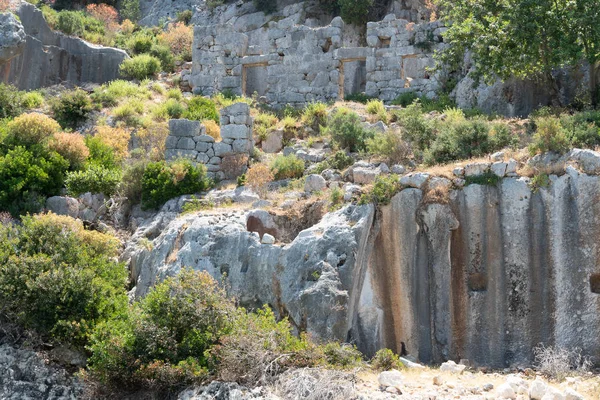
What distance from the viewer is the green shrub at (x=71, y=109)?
2411 centimetres

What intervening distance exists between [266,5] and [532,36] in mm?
17390

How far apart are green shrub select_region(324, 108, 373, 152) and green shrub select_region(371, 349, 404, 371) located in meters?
6.97

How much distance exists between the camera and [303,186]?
1802cm

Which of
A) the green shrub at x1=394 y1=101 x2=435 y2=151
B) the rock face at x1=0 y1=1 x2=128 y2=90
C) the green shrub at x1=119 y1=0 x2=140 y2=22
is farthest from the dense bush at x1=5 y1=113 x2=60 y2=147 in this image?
the green shrub at x1=119 y1=0 x2=140 y2=22

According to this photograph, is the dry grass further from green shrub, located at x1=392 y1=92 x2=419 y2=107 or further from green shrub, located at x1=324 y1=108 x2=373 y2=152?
green shrub, located at x1=392 y1=92 x2=419 y2=107

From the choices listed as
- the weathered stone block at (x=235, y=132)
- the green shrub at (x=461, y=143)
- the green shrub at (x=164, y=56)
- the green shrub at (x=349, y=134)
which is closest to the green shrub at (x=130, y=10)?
the green shrub at (x=164, y=56)

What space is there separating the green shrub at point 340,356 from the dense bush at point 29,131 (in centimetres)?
988

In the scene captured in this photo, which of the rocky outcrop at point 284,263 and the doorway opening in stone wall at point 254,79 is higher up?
the doorway opening in stone wall at point 254,79

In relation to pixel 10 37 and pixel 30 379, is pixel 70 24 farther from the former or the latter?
pixel 30 379

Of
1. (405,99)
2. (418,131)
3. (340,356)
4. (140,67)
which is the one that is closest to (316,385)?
(340,356)

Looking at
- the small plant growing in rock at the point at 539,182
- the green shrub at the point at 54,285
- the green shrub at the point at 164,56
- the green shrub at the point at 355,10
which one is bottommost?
the green shrub at the point at 54,285

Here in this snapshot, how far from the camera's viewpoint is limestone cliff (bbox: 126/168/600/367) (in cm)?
1447

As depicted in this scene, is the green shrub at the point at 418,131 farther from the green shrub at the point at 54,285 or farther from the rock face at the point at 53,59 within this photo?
the rock face at the point at 53,59

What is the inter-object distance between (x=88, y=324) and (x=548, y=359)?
288 inches
